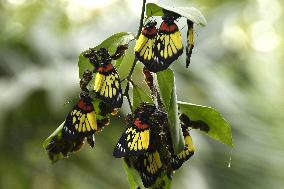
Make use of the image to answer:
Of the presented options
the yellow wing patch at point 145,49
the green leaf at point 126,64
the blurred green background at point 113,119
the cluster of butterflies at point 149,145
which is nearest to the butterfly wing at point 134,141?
the cluster of butterflies at point 149,145

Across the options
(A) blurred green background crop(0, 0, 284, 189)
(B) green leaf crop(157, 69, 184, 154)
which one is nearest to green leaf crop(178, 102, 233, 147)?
(B) green leaf crop(157, 69, 184, 154)

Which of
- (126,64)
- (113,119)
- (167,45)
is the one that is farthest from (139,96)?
(113,119)

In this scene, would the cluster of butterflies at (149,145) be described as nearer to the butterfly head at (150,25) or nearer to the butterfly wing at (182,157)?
the butterfly wing at (182,157)

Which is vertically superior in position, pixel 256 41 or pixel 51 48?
pixel 51 48

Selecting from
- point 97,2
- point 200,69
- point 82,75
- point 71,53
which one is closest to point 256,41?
point 97,2

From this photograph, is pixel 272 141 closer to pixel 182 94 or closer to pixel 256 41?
pixel 182 94

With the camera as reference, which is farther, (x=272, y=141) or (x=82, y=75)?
(x=272, y=141)

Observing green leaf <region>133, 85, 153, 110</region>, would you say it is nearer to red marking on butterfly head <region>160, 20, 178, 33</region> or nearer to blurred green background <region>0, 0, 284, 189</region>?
red marking on butterfly head <region>160, 20, 178, 33</region>
